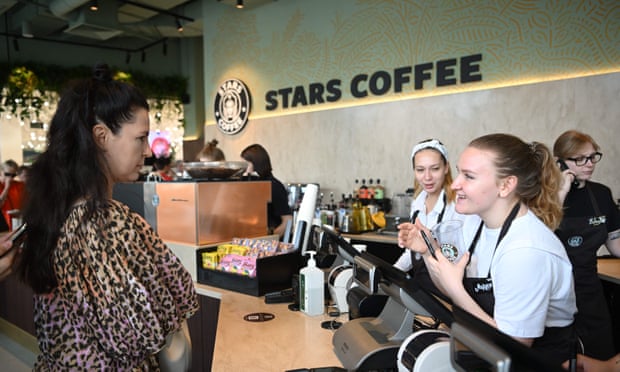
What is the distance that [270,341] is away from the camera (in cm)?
173

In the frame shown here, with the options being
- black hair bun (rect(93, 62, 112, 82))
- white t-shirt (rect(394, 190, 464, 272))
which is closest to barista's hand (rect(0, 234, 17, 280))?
black hair bun (rect(93, 62, 112, 82))

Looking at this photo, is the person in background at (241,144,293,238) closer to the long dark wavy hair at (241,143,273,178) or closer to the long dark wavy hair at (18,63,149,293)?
the long dark wavy hair at (241,143,273,178)

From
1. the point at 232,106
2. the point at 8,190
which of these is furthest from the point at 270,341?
the point at 8,190

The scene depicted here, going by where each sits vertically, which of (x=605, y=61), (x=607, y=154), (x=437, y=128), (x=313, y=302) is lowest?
(x=313, y=302)

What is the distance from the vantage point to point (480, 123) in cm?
449

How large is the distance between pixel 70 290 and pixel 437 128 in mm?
4234

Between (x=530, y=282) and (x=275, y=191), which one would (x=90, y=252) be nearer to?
(x=530, y=282)

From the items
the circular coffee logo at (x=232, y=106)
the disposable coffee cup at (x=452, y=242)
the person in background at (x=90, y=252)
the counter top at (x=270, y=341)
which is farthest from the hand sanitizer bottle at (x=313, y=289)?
the circular coffee logo at (x=232, y=106)

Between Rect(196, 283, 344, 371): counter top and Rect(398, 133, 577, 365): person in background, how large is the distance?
0.52m

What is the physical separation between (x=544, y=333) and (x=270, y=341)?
0.94 meters

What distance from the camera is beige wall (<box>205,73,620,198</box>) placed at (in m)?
3.81

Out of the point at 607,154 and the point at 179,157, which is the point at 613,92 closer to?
the point at 607,154

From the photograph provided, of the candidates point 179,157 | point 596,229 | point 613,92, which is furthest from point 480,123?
point 179,157

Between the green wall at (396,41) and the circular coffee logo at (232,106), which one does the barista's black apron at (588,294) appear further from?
the circular coffee logo at (232,106)
